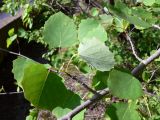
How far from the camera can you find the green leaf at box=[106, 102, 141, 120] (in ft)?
1.49

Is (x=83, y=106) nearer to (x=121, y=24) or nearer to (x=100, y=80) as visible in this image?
(x=100, y=80)

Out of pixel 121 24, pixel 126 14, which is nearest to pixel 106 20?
pixel 121 24

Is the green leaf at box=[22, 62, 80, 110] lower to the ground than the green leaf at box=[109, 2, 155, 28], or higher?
lower

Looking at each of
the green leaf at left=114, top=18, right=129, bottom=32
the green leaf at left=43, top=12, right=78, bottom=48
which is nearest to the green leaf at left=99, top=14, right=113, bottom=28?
the green leaf at left=114, top=18, right=129, bottom=32

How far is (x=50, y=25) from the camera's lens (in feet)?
1.58

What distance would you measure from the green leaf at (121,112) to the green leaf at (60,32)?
0.32ft

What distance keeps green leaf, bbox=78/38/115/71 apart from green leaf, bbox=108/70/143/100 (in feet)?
0.04

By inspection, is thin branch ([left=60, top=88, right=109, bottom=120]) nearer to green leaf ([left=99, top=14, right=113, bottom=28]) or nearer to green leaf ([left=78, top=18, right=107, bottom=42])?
green leaf ([left=78, top=18, right=107, bottom=42])

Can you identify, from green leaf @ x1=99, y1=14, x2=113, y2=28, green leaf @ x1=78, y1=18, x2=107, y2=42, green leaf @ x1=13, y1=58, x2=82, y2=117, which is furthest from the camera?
green leaf @ x1=99, y1=14, x2=113, y2=28

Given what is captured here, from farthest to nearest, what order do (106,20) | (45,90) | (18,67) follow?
(106,20), (18,67), (45,90)

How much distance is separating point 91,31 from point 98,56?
0.31 ft

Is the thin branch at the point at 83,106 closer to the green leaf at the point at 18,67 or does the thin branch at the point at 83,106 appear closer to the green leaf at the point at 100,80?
the green leaf at the point at 100,80

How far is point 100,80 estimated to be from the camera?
1.51 feet

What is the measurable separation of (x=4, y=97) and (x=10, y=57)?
1.17 metres
